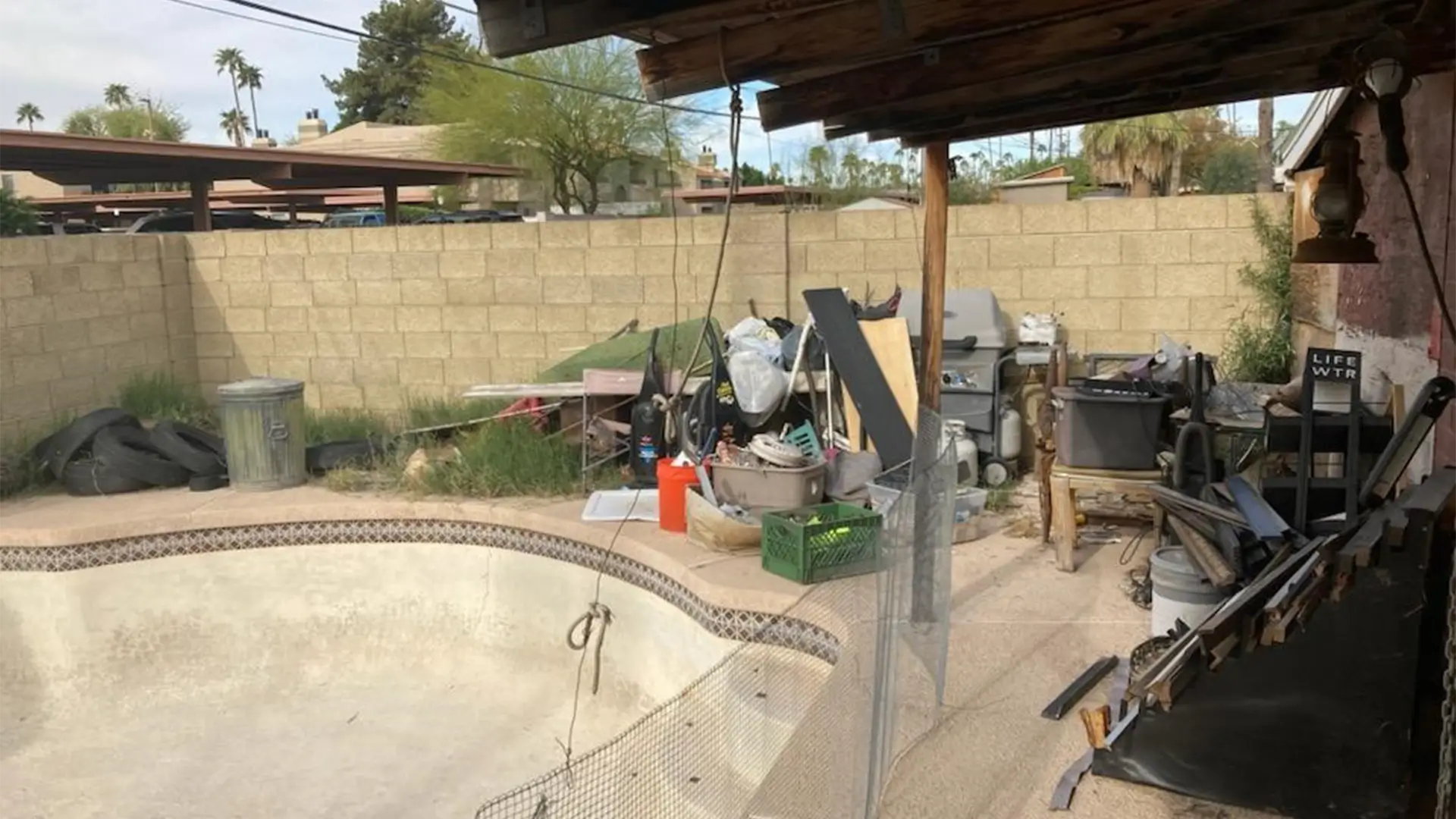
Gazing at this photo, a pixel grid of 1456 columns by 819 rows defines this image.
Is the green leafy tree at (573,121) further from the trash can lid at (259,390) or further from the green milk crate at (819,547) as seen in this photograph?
the green milk crate at (819,547)

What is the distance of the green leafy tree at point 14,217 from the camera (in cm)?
1638

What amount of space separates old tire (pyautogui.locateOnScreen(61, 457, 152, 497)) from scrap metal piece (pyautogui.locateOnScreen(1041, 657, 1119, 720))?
6.45 meters

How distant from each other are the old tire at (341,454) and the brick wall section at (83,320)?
7.39 ft

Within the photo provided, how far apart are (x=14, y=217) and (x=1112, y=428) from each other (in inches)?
674

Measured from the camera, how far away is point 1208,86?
13.0 ft

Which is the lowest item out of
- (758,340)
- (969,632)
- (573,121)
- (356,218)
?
(969,632)

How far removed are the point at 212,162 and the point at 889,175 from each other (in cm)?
1347

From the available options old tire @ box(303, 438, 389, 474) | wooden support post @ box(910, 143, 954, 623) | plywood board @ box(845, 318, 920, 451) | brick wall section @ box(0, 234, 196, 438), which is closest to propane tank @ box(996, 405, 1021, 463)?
plywood board @ box(845, 318, 920, 451)

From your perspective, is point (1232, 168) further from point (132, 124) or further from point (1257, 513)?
point (132, 124)

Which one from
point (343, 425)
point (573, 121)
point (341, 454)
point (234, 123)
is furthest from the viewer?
point (234, 123)

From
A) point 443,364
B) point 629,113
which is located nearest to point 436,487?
point 443,364

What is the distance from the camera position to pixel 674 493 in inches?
244

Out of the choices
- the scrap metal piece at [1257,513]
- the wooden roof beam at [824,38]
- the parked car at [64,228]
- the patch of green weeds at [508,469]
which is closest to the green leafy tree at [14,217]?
the parked car at [64,228]

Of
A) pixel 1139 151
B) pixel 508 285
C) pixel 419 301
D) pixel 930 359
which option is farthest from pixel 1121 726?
pixel 1139 151
